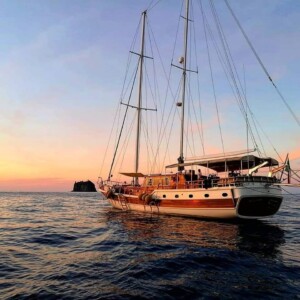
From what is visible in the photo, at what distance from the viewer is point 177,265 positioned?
42.1ft

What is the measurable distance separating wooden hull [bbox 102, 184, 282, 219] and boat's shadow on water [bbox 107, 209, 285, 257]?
89cm

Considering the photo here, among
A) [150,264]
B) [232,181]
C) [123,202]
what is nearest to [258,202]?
[232,181]

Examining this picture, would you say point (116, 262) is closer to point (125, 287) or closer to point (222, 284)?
point (125, 287)

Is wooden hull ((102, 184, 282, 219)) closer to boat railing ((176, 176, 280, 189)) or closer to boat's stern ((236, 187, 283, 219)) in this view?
boat's stern ((236, 187, 283, 219))

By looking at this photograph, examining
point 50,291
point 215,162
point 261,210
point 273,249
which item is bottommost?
point 50,291

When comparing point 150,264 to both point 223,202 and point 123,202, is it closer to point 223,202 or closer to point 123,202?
point 223,202

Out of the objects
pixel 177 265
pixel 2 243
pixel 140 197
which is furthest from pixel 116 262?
pixel 140 197

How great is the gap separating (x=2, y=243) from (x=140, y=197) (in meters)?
17.8

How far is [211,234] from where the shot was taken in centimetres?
2081

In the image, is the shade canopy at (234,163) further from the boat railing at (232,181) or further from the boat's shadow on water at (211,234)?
the boat's shadow on water at (211,234)

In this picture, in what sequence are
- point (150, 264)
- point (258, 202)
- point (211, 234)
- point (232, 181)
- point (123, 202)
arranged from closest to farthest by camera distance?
point (150, 264), point (211, 234), point (258, 202), point (232, 181), point (123, 202)

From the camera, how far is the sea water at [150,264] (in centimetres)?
976

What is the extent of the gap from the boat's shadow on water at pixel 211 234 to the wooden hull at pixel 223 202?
894mm

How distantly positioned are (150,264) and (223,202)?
47.7 feet
